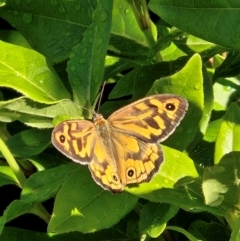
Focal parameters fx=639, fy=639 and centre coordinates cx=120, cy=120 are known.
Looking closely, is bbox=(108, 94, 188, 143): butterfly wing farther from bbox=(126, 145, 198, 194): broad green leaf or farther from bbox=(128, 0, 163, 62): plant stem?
bbox=(128, 0, 163, 62): plant stem

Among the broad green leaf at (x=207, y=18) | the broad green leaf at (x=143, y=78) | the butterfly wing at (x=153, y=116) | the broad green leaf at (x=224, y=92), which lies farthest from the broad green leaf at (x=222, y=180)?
the broad green leaf at (x=224, y=92)

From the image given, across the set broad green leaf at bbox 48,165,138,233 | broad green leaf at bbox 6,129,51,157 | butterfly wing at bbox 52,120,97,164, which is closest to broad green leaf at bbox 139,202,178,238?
broad green leaf at bbox 48,165,138,233

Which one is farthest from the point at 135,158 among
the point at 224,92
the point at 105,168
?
the point at 224,92

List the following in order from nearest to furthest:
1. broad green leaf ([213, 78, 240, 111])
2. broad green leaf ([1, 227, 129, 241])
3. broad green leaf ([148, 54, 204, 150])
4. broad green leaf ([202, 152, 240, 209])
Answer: broad green leaf ([202, 152, 240, 209]), broad green leaf ([148, 54, 204, 150]), broad green leaf ([1, 227, 129, 241]), broad green leaf ([213, 78, 240, 111])

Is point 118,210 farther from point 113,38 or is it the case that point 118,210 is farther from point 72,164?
point 113,38

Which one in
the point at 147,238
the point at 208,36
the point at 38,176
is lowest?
the point at 147,238

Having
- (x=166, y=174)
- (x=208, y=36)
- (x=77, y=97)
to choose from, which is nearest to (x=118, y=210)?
(x=166, y=174)
